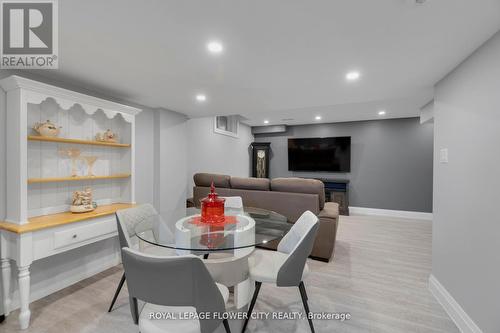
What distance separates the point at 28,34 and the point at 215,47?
134cm

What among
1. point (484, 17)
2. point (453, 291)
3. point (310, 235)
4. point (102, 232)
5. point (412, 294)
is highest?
point (484, 17)

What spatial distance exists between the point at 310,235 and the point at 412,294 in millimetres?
1676

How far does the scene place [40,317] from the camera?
6.41ft

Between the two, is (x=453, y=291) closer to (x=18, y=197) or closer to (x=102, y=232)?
(x=102, y=232)

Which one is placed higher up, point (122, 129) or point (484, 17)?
point (484, 17)

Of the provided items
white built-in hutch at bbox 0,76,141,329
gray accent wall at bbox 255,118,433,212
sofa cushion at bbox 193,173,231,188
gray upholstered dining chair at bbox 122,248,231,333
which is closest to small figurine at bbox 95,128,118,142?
white built-in hutch at bbox 0,76,141,329

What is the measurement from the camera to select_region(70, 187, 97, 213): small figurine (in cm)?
238

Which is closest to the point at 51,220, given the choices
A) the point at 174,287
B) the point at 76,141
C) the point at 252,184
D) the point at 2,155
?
the point at 2,155

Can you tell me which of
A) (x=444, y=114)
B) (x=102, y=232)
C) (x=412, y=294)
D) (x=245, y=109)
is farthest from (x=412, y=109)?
(x=102, y=232)

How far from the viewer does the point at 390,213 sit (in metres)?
5.72

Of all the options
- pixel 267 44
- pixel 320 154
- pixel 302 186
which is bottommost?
pixel 302 186

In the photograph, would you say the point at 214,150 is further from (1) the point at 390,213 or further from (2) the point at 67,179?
(1) the point at 390,213

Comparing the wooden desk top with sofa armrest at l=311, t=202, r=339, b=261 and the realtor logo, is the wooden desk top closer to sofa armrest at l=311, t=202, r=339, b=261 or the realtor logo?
the realtor logo

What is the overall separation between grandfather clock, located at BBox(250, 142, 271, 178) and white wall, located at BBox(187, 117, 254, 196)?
207 millimetres
